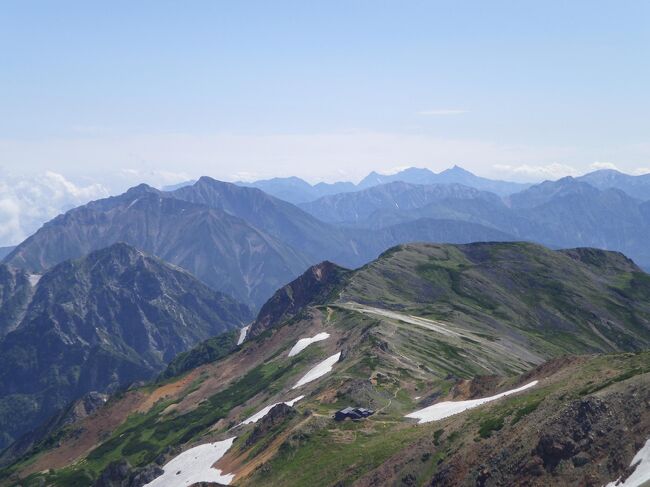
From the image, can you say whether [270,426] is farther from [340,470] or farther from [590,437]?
[590,437]

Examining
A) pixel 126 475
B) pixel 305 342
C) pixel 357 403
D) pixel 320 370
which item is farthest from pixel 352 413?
pixel 305 342

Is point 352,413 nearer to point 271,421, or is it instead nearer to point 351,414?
point 351,414

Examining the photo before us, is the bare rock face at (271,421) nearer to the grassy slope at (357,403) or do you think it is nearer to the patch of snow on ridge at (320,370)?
the grassy slope at (357,403)

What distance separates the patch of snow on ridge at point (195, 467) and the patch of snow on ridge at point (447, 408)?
2857 centimetres

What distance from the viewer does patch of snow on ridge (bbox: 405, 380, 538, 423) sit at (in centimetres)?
8569

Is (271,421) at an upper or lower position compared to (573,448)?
lower

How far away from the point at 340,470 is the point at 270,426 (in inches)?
1192

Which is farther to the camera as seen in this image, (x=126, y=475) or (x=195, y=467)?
(x=126, y=475)

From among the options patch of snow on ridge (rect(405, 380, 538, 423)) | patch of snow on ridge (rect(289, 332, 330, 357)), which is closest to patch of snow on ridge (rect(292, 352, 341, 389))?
patch of snow on ridge (rect(289, 332, 330, 357))

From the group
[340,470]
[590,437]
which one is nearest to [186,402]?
[340,470]

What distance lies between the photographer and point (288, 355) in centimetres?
18888

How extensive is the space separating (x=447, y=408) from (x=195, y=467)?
43.6 meters

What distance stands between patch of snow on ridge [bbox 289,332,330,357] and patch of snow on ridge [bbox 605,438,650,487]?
13748 cm

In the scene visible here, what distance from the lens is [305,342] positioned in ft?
→ 620
